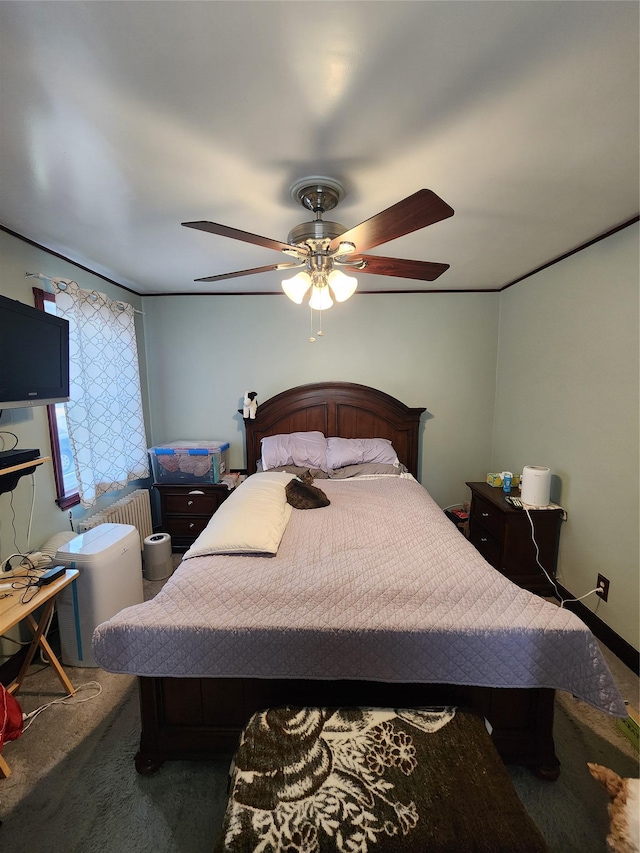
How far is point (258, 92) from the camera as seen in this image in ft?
3.48

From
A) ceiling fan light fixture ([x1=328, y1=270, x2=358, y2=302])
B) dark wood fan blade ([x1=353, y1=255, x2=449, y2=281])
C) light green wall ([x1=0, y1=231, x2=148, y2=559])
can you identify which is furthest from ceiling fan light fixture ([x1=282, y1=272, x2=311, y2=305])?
light green wall ([x1=0, y1=231, x2=148, y2=559])

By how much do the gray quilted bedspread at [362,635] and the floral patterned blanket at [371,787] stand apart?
15cm

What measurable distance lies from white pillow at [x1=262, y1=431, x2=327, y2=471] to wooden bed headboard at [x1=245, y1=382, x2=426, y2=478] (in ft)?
0.56

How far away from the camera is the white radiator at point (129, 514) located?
250 cm

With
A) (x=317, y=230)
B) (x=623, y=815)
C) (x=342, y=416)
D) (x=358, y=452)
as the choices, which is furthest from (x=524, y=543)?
(x=317, y=230)

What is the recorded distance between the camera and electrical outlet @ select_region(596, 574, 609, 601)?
2111mm

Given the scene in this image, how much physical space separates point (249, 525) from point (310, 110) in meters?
1.74

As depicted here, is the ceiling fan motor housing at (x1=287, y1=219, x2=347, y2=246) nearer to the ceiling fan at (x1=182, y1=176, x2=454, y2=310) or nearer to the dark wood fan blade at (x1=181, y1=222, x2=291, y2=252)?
the ceiling fan at (x1=182, y1=176, x2=454, y2=310)

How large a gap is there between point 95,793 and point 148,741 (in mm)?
248

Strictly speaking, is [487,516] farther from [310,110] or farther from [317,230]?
[310,110]

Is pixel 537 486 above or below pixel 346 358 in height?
below

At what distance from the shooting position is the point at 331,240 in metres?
1.46

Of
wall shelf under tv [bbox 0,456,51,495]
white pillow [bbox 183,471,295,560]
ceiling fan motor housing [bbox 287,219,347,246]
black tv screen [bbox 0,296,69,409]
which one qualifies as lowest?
white pillow [bbox 183,471,295,560]

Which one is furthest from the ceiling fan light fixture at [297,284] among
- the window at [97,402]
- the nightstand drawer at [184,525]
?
the nightstand drawer at [184,525]
